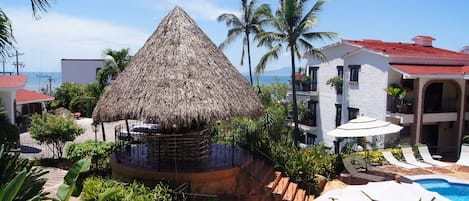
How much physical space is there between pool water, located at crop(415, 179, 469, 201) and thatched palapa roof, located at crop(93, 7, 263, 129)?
7.93m

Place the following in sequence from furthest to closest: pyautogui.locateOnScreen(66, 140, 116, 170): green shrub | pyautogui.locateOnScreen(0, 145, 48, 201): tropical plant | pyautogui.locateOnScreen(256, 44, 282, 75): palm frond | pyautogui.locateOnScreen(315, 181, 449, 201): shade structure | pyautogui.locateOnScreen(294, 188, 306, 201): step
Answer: pyautogui.locateOnScreen(256, 44, 282, 75): palm frond, pyautogui.locateOnScreen(66, 140, 116, 170): green shrub, pyautogui.locateOnScreen(294, 188, 306, 201): step, pyautogui.locateOnScreen(315, 181, 449, 201): shade structure, pyautogui.locateOnScreen(0, 145, 48, 201): tropical plant

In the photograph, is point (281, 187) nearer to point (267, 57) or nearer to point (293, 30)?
point (293, 30)

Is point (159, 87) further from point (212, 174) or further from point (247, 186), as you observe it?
point (247, 186)

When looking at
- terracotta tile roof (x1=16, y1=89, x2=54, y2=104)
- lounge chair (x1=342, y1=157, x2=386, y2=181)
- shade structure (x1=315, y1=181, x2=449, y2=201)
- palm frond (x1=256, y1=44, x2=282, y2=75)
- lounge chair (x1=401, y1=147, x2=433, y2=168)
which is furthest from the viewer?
terracotta tile roof (x1=16, y1=89, x2=54, y2=104)

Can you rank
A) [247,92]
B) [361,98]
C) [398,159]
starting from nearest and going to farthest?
[247,92] → [398,159] → [361,98]

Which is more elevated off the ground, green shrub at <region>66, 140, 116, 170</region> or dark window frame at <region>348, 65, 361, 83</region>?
dark window frame at <region>348, 65, 361, 83</region>

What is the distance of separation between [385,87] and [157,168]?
53.3 ft

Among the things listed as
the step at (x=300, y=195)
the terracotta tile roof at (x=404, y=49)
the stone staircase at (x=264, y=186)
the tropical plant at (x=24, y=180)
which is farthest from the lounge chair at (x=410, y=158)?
the tropical plant at (x=24, y=180)

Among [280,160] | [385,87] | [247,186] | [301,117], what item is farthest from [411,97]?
[247,186]

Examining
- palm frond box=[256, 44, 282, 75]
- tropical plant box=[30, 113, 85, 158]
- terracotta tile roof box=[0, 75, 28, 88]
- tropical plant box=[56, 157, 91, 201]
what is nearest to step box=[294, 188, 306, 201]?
tropical plant box=[56, 157, 91, 201]

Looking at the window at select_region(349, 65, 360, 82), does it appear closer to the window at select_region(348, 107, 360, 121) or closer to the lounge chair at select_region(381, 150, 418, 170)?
the window at select_region(348, 107, 360, 121)

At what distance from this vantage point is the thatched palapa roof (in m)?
11.2

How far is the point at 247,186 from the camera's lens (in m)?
12.1

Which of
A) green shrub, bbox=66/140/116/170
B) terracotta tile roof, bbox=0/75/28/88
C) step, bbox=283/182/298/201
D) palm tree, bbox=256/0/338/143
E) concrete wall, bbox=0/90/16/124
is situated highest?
palm tree, bbox=256/0/338/143
